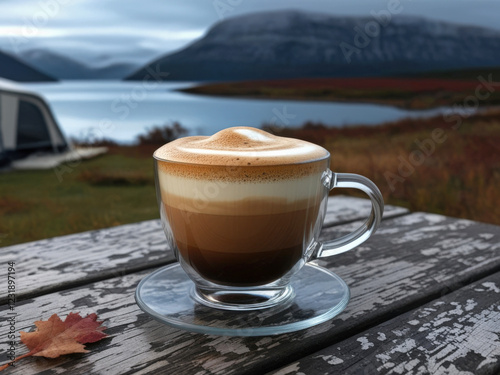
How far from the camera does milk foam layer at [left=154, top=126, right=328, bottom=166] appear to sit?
712 mm

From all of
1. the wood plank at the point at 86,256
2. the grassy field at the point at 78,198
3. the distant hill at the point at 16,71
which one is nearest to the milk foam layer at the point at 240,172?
the wood plank at the point at 86,256

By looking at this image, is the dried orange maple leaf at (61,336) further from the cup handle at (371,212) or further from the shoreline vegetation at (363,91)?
the shoreline vegetation at (363,91)

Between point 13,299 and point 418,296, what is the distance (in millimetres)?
673

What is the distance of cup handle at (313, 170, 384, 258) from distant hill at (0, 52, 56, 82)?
18.2ft

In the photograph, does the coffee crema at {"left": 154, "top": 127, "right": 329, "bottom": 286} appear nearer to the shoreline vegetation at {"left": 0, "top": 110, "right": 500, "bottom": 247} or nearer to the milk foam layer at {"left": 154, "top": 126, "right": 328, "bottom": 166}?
the milk foam layer at {"left": 154, "top": 126, "right": 328, "bottom": 166}

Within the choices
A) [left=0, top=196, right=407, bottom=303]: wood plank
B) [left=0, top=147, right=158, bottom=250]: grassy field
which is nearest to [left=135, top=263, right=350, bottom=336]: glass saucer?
[left=0, top=196, right=407, bottom=303]: wood plank

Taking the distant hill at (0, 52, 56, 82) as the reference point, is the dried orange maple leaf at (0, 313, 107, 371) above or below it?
below

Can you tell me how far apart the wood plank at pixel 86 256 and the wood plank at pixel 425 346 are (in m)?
0.48

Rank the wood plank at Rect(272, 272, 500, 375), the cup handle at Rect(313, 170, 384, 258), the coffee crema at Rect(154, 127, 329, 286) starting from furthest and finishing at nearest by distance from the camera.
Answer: the cup handle at Rect(313, 170, 384, 258), the coffee crema at Rect(154, 127, 329, 286), the wood plank at Rect(272, 272, 500, 375)

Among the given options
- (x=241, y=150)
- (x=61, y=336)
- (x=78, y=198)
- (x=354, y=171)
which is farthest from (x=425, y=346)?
(x=78, y=198)

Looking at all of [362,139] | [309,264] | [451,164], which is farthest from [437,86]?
[309,264]

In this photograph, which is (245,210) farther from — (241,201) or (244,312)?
(244,312)

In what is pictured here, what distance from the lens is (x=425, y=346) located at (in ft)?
2.19

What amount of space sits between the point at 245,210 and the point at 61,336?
303mm
